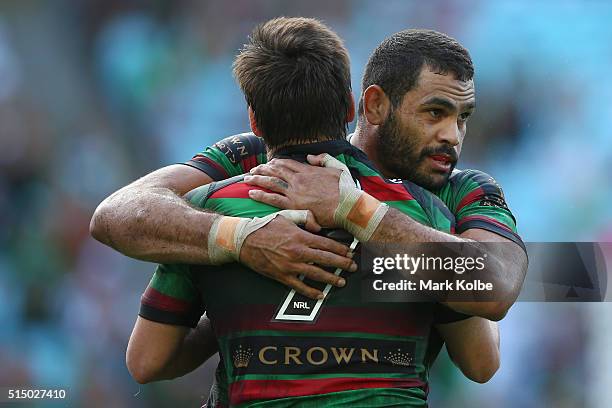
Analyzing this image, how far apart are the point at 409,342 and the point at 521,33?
4911 mm

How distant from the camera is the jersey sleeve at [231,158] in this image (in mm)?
2639

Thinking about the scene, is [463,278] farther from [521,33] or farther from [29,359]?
[521,33]

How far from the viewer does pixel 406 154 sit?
2684mm

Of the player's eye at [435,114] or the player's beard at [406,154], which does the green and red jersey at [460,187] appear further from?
the player's eye at [435,114]

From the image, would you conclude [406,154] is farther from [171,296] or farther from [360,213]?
[171,296]

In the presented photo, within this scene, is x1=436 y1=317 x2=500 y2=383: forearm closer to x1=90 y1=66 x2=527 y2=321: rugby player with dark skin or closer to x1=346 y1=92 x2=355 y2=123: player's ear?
x1=90 y1=66 x2=527 y2=321: rugby player with dark skin

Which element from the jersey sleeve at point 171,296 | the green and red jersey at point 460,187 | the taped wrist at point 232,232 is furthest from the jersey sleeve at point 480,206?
the jersey sleeve at point 171,296

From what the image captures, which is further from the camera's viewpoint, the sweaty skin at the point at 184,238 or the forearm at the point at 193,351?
the forearm at the point at 193,351

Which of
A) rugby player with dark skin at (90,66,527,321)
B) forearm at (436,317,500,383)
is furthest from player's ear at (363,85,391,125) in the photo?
forearm at (436,317,500,383)

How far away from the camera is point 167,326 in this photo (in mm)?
2318

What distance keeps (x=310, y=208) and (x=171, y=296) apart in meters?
0.44

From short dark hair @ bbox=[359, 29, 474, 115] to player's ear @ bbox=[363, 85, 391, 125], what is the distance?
0.7 inches

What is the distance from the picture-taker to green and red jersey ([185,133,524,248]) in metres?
2.30

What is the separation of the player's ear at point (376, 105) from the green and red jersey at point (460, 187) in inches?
11.4
